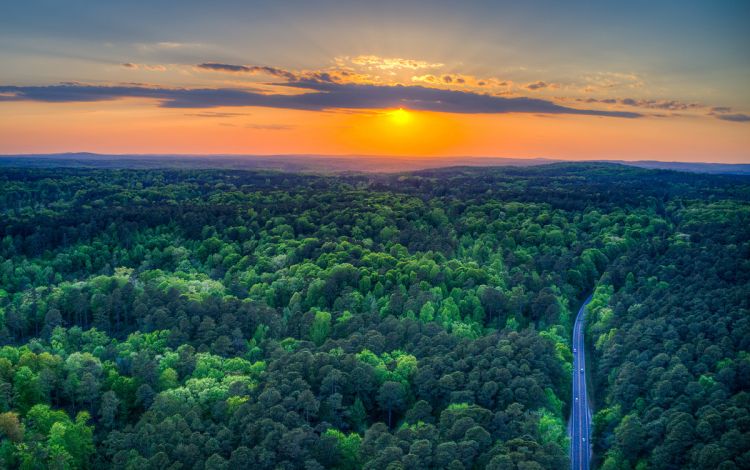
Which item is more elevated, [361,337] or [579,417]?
[361,337]

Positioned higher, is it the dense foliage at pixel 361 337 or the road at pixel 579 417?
the dense foliage at pixel 361 337

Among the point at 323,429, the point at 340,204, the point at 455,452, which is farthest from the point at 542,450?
the point at 340,204

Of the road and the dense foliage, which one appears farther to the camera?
the road

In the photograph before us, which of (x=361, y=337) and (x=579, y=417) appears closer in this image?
(x=579, y=417)

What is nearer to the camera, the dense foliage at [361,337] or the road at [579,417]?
the dense foliage at [361,337]

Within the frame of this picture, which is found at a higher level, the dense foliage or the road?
the dense foliage
